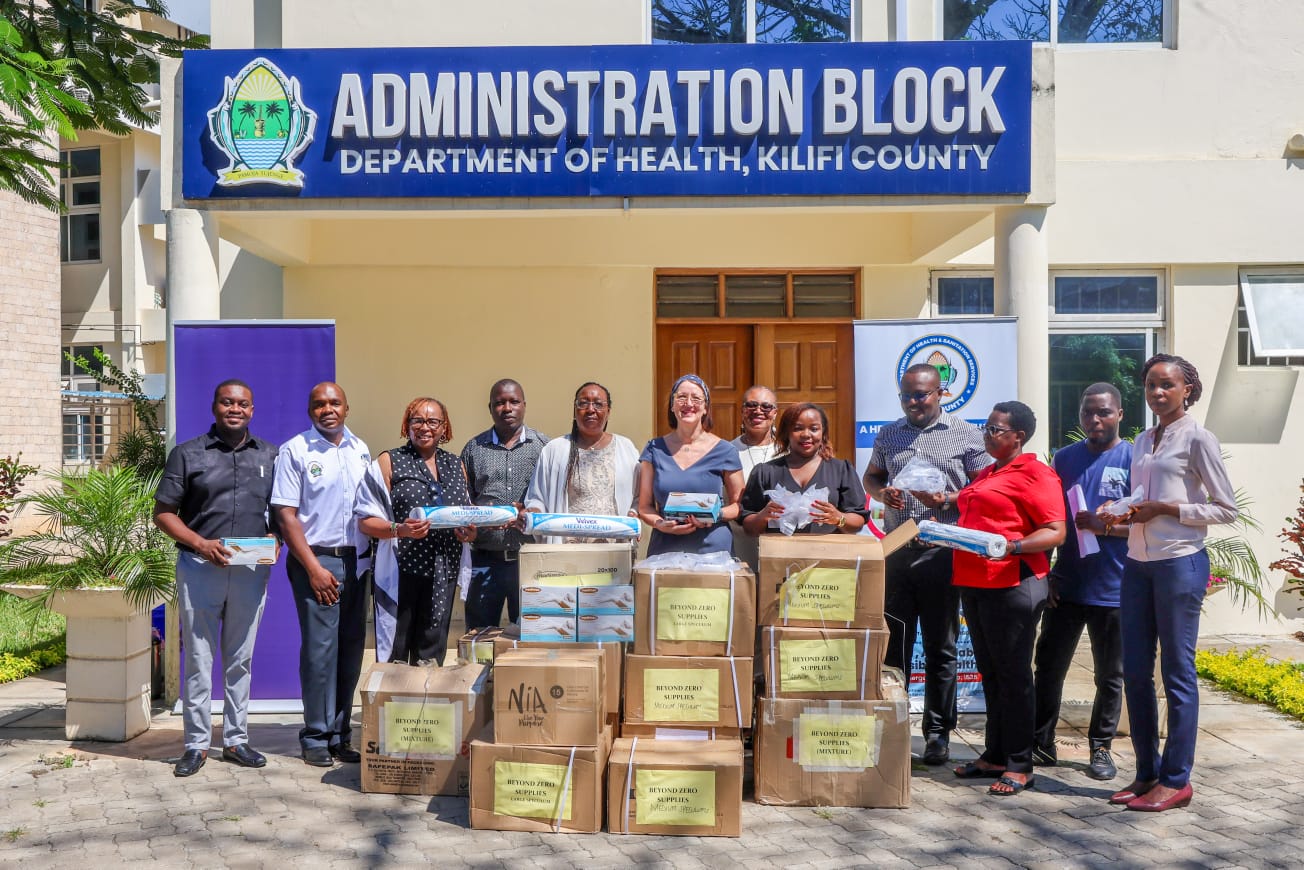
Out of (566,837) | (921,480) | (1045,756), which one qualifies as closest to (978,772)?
(1045,756)

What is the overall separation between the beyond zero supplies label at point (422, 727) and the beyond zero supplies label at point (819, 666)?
1474mm

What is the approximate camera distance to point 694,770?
177 inches

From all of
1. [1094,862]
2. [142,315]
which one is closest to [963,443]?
[1094,862]

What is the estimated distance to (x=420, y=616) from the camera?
18.3 feet

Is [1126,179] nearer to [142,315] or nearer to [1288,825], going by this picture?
[1288,825]

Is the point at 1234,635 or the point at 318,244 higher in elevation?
the point at 318,244

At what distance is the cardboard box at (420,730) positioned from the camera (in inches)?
194

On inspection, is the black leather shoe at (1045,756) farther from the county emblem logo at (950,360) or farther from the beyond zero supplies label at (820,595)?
the county emblem logo at (950,360)

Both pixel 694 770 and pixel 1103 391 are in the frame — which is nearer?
pixel 694 770

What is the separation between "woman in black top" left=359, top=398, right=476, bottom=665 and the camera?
547 cm

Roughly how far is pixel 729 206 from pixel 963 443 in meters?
2.40

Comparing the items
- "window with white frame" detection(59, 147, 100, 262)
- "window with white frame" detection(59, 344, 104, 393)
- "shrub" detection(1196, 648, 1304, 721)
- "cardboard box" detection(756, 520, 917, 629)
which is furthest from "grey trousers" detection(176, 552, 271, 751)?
"window with white frame" detection(59, 147, 100, 262)

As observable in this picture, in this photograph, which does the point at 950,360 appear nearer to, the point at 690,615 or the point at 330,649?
the point at 690,615

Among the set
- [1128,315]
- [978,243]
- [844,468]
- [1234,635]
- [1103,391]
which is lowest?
[1234,635]
